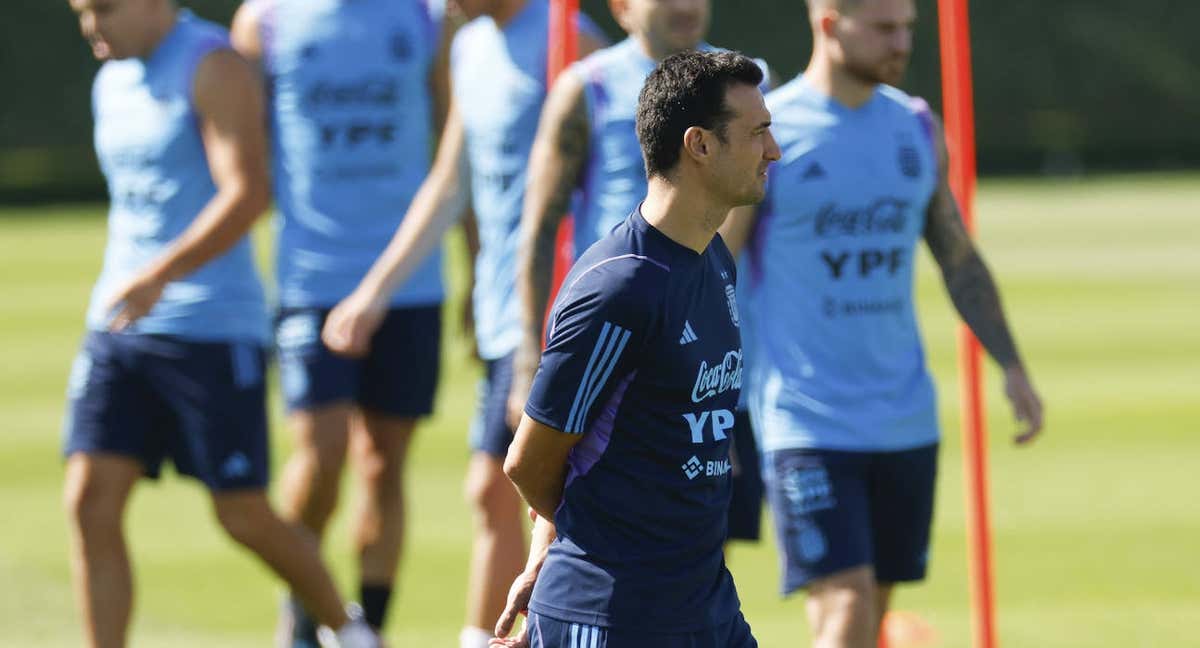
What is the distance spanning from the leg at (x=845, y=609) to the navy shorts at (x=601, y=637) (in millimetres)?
1308

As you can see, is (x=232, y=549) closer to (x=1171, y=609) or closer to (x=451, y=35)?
(x=451, y=35)

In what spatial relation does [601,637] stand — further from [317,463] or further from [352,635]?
[317,463]

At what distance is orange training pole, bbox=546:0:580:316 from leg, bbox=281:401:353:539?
1209 millimetres

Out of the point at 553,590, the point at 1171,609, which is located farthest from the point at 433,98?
the point at 553,590

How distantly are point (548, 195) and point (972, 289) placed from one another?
1.27 meters

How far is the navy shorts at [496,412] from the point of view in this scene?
22.5 feet

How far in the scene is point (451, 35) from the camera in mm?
7891

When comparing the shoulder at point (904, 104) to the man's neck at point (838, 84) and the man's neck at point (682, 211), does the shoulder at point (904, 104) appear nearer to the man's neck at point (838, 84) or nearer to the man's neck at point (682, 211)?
the man's neck at point (838, 84)

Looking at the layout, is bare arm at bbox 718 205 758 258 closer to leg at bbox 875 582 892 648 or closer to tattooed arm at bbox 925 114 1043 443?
tattooed arm at bbox 925 114 1043 443

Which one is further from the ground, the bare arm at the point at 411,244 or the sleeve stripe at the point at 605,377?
the sleeve stripe at the point at 605,377

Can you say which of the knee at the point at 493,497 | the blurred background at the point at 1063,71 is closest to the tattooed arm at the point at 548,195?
the knee at the point at 493,497

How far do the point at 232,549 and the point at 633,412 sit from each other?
19.6ft

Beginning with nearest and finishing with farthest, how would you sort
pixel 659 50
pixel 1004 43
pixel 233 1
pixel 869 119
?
pixel 869 119, pixel 659 50, pixel 233 1, pixel 1004 43

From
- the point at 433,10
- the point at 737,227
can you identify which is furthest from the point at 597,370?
the point at 433,10
